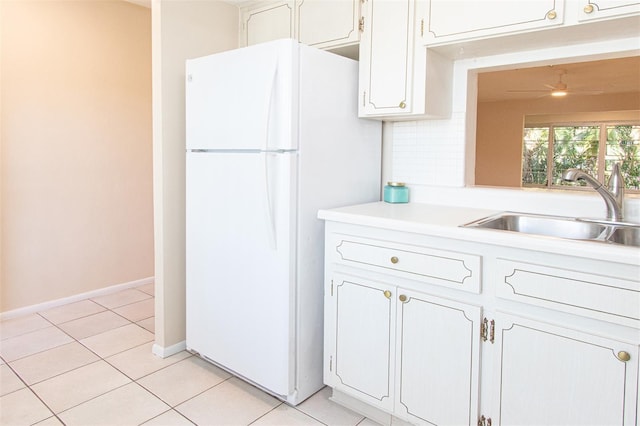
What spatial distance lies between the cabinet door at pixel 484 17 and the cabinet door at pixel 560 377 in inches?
44.5

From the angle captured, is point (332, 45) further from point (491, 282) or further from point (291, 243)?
point (491, 282)

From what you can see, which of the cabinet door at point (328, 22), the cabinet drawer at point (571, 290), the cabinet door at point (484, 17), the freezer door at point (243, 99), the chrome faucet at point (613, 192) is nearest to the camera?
the cabinet drawer at point (571, 290)

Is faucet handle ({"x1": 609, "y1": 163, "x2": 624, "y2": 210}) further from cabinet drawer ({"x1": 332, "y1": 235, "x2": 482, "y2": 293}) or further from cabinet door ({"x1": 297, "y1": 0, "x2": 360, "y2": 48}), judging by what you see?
cabinet door ({"x1": 297, "y1": 0, "x2": 360, "y2": 48})

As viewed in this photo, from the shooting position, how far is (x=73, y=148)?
10.9ft

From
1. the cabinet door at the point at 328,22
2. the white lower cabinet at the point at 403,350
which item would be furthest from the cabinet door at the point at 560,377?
the cabinet door at the point at 328,22

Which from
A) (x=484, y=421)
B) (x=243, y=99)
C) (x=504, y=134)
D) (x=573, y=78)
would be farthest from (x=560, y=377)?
(x=504, y=134)

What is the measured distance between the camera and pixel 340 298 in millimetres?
1985

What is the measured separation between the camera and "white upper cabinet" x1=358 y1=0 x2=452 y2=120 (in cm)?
203

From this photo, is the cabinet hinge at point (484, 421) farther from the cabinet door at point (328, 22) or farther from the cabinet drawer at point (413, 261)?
the cabinet door at point (328, 22)

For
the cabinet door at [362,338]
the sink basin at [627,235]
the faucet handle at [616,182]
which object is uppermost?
the faucet handle at [616,182]

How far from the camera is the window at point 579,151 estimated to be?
655 cm

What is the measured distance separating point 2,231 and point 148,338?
1.28m

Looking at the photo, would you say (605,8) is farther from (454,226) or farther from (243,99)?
(243,99)

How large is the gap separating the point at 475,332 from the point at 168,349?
1.75m
